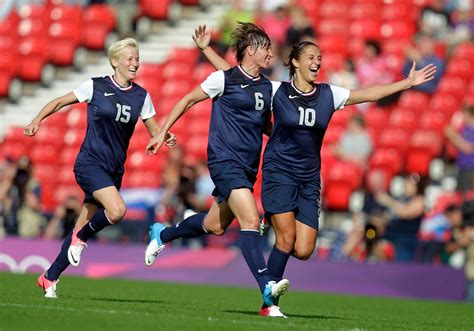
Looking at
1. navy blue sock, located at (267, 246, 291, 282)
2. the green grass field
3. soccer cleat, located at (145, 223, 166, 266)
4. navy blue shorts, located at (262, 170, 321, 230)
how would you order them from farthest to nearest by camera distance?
soccer cleat, located at (145, 223, 166, 266) < navy blue sock, located at (267, 246, 291, 282) < navy blue shorts, located at (262, 170, 321, 230) < the green grass field

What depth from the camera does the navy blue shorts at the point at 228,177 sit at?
11109 millimetres

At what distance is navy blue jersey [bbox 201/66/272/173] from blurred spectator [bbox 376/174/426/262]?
24.1 feet

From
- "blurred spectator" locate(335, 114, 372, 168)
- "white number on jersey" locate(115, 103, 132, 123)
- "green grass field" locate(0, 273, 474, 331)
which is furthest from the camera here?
"blurred spectator" locate(335, 114, 372, 168)

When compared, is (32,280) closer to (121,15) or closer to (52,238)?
(52,238)

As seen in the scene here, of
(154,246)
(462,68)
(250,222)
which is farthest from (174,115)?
(462,68)

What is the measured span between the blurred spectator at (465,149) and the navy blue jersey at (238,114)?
26.3ft

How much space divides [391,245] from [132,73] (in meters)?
7.51

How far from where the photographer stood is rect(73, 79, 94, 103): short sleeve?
12.0m

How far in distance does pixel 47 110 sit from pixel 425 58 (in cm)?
1022

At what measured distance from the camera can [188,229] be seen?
39.5ft

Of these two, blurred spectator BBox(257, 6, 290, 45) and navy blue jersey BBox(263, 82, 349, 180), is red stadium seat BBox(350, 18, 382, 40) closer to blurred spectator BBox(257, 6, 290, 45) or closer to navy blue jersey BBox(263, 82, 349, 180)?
blurred spectator BBox(257, 6, 290, 45)

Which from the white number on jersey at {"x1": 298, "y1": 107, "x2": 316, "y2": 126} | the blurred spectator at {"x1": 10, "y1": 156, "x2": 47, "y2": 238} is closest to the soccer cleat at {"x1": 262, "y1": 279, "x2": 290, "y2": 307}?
the white number on jersey at {"x1": 298, "y1": 107, "x2": 316, "y2": 126}

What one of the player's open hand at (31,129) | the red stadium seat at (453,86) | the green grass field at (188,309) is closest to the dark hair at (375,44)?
the red stadium seat at (453,86)

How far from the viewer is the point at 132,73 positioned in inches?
480
